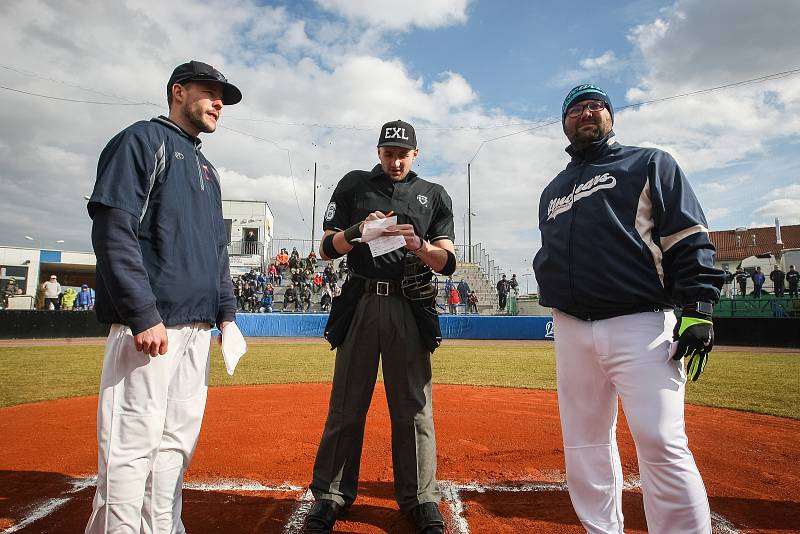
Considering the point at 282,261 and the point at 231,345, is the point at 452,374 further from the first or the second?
the point at 282,261

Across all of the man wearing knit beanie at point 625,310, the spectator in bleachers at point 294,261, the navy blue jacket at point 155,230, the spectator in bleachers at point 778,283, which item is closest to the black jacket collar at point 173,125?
the navy blue jacket at point 155,230

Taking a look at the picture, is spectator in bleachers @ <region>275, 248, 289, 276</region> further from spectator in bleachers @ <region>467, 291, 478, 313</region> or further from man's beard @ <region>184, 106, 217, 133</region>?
man's beard @ <region>184, 106, 217, 133</region>

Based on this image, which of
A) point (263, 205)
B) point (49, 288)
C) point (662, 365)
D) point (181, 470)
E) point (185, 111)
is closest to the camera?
point (662, 365)

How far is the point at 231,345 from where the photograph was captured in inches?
100

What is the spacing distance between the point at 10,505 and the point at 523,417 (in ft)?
15.6

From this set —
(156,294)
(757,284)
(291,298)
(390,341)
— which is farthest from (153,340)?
(757,284)

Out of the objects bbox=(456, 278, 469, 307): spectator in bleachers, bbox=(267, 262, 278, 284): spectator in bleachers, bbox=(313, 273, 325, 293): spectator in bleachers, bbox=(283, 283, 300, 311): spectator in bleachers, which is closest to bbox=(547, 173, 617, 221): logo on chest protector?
bbox=(283, 283, 300, 311): spectator in bleachers

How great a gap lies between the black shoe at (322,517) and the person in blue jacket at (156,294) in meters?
0.71

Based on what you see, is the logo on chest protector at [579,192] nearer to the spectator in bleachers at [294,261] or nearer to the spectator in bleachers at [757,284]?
the spectator in bleachers at [757,284]

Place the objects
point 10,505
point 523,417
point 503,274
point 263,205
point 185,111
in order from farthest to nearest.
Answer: point 263,205 < point 503,274 < point 523,417 < point 10,505 < point 185,111

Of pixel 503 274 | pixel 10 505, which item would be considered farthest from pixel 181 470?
pixel 503 274

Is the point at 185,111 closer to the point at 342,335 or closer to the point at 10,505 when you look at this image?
the point at 342,335

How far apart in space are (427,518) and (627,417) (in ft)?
4.24

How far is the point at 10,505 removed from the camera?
297 cm
